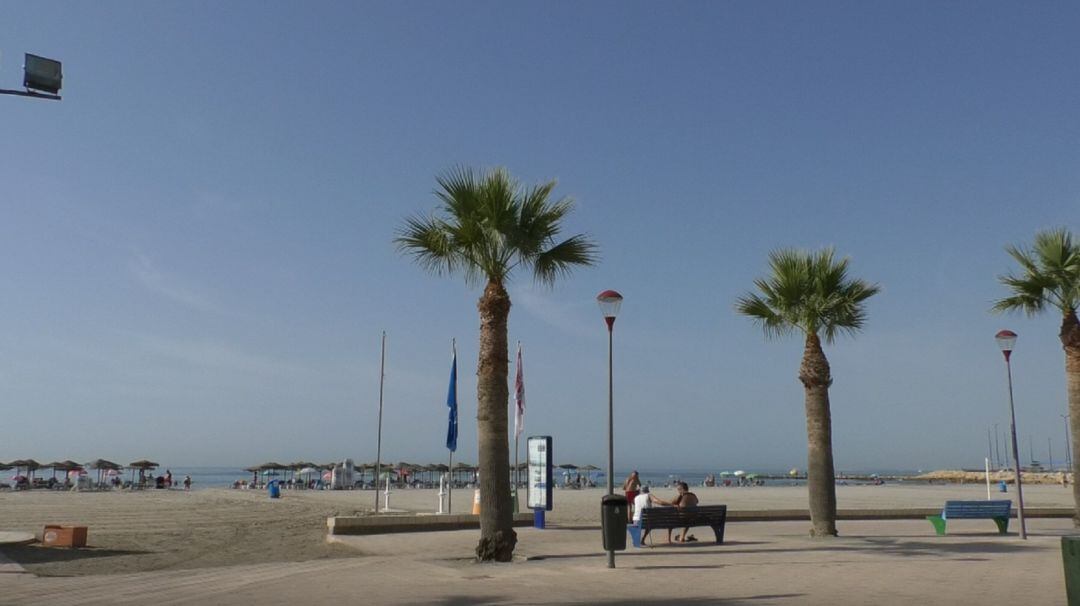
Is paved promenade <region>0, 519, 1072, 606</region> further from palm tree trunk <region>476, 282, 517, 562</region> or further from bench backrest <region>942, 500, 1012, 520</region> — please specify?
bench backrest <region>942, 500, 1012, 520</region>

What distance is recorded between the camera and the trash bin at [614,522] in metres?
12.4

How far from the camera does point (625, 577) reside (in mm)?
11516

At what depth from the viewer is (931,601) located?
30.3 ft

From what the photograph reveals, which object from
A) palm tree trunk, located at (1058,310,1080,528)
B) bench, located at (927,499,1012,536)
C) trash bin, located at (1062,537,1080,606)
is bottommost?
bench, located at (927,499,1012,536)

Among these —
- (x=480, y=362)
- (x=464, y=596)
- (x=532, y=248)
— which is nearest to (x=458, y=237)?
(x=532, y=248)

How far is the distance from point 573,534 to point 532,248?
7127 mm

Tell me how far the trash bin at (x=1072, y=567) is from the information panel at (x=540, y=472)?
11.6 metres

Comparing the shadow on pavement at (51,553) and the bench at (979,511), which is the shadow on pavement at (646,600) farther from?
the bench at (979,511)

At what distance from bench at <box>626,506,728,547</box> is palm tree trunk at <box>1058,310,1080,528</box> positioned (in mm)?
9157

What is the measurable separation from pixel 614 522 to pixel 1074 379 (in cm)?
1341

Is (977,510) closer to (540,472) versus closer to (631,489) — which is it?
(631,489)

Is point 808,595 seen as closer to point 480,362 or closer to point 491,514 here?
point 491,514

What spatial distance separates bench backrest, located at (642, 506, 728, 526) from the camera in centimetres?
1538

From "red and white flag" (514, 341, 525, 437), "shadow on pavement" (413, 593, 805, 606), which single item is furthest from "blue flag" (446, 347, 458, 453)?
"shadow on pavement" (413, 593, 805, 606)
